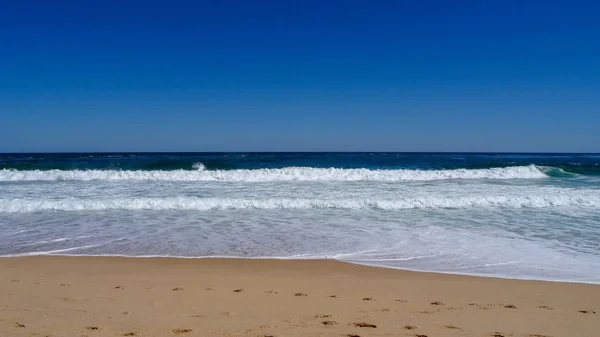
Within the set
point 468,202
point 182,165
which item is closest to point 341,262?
point 468,202

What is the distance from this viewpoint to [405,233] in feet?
26.9

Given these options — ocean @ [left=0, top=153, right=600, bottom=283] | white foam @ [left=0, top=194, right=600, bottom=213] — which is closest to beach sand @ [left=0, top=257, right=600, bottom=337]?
ocean @ [left=0, top=153, right=600, bottom=283]

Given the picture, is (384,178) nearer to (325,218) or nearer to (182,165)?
(325,218)

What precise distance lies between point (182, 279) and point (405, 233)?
484 cm

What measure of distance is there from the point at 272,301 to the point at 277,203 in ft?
23.7

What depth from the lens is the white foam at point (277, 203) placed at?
36.4 feet

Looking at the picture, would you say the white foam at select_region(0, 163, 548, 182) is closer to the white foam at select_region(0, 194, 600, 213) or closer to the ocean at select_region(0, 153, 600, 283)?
the ocean at select_region(0, 153, 600, 283)

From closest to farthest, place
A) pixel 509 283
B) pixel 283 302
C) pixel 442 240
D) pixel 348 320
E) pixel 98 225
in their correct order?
pixel 348 320 → pixel 283 302 → pixel 509 283 → pixel 442 240 → pixel 98 225

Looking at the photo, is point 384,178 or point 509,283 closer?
point 509,283

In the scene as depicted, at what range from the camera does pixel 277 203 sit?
459 inches

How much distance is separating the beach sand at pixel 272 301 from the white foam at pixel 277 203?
515 centimetres

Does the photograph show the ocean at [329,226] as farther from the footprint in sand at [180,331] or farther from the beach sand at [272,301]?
the footprint in sand at [180,331]

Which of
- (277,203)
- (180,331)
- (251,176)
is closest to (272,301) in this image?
(180,331)

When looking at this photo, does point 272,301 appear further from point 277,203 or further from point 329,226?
point 277,203
